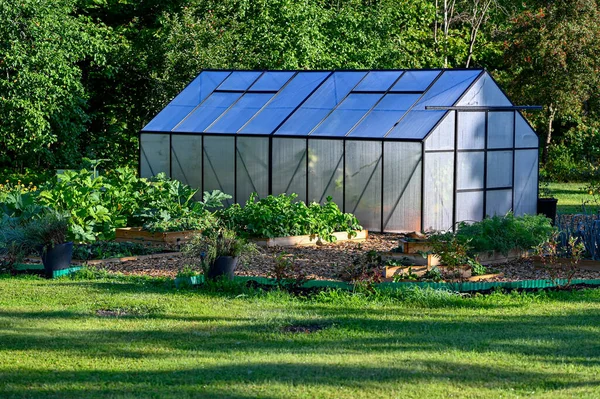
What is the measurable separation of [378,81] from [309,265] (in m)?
6.33

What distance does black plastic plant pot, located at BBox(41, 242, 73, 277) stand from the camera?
10.4m

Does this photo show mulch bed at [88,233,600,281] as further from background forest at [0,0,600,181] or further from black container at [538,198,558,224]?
background forest at [0,0,600,181]

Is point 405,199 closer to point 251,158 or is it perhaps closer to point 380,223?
point 380,223

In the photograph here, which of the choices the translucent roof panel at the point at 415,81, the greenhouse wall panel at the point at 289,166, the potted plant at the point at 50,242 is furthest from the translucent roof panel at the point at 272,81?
the potted plant at the point at 50,242

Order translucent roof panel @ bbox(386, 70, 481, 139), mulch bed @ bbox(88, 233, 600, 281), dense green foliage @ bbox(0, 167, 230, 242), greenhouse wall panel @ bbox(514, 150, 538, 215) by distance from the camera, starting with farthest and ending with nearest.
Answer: greenhouse wall panel @ bbox(514, 150, 538, 215), translucent roof panel @ bbox(386, 70, 481, 139), dense green foliage @ bbox(0, 167, 230, 242), mulch bed @ bbox(88, 233, 600, 281)

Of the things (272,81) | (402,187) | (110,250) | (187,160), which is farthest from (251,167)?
(110,250)

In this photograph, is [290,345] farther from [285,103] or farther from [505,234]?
[285,103]

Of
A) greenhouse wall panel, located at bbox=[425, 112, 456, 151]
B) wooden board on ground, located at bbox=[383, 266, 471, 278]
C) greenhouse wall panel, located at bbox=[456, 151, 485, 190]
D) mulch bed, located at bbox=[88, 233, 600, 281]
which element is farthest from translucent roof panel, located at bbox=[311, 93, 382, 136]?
wooden board on ground, located at bbox=[383, 266, 471, 278]

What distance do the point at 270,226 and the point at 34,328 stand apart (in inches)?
246

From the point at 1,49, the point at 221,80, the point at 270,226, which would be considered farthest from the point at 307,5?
the point at 270,226

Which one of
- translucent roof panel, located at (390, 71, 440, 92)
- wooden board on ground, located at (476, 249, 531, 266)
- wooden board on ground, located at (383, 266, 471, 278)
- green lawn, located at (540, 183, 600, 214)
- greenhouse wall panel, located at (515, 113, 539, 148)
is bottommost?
green lawn, located at (540, 183, 600, 214)

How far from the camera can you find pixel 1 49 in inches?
833

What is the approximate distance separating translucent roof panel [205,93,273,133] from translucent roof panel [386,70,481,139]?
3328mm

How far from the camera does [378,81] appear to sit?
55.7ft
